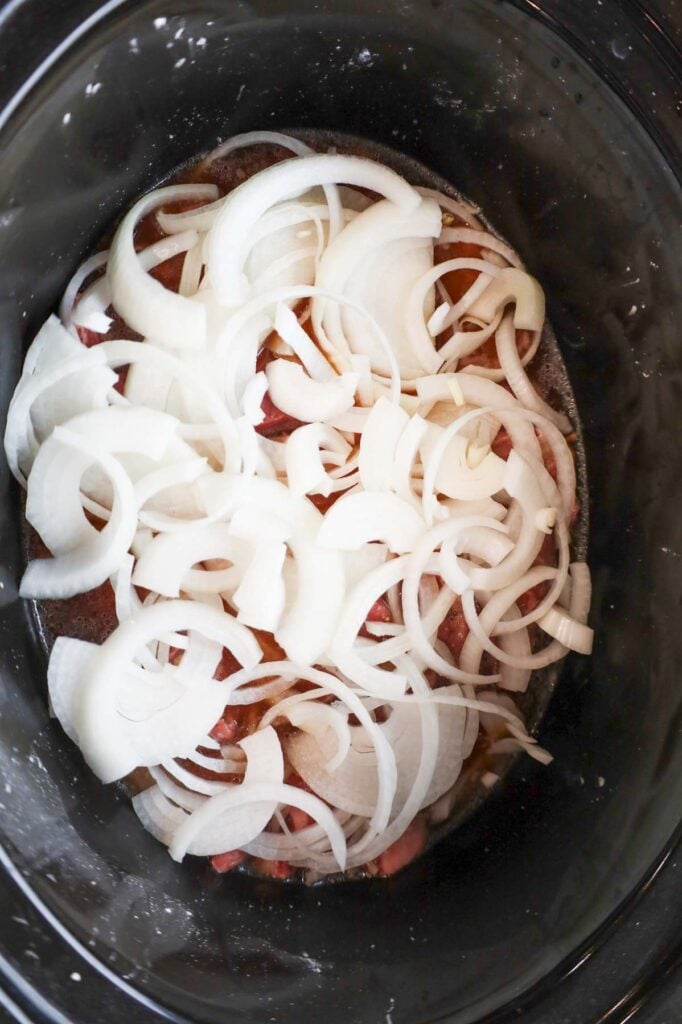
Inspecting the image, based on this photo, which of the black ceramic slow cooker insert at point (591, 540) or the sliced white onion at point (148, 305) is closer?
the black ceramic slow cooker insert at point (591, 540)

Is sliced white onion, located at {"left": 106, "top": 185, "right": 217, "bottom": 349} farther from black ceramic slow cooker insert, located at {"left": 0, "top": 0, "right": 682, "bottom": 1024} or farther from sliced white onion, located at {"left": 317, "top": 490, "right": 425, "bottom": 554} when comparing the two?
sliced white onion, located at {"left": 317, "top": 490, "right": 425, "bottom": 554}

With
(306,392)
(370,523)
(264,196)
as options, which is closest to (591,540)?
(370,523)

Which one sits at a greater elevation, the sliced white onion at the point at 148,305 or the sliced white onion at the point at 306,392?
the sliced white onion at the point at 148,305

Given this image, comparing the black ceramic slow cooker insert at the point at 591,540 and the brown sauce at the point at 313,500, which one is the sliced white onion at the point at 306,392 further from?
the black ceramic slow cooker insert at the point at 591,540

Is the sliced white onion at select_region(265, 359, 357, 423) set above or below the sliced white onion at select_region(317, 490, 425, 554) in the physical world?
above

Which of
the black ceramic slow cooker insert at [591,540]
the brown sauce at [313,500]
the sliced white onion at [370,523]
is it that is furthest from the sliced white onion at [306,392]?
the black ceramic slow cooker insert at [591,540]

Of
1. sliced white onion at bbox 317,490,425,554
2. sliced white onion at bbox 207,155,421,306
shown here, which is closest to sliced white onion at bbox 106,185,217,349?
sliced white onion at bbox 207,155,421,306

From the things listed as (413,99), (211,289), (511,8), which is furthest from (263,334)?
(511,8)

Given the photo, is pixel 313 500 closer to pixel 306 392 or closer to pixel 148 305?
pixel 306 392
